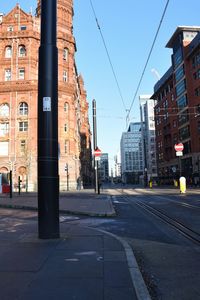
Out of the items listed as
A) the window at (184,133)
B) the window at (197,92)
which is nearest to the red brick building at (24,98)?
the window at (197,92)

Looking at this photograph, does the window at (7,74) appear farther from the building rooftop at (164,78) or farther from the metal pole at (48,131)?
the metal pole at (48,131)

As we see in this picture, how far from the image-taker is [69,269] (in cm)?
562

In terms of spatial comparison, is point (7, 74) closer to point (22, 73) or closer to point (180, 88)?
point (22, 73)

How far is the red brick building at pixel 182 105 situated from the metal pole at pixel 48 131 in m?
53.4

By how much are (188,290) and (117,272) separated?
42.9 inches

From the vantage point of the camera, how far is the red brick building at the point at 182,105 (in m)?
71.2

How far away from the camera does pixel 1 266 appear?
5.88m

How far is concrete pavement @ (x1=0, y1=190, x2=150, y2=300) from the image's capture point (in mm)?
4543

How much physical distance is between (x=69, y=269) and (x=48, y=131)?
3.84m

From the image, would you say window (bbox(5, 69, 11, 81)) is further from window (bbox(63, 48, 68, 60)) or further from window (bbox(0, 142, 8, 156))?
window (bbox(0, 142, 8, 156))

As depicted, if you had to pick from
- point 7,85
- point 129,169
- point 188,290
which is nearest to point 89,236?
point 188,290

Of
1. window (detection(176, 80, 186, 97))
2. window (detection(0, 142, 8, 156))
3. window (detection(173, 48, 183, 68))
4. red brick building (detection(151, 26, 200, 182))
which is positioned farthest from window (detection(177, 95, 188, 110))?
window (detection(0, 142, 8, 156))

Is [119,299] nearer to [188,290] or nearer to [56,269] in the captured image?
[188,290]

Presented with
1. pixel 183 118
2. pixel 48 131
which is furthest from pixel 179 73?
pixel 48 131
